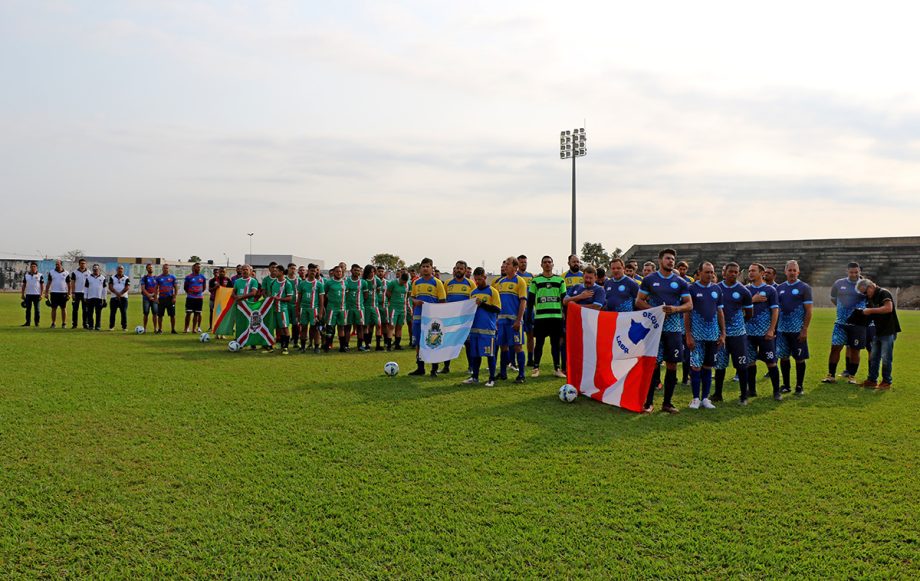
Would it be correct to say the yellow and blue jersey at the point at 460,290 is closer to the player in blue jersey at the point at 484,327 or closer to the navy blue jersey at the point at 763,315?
the player in blue jersey at the point at 484,327

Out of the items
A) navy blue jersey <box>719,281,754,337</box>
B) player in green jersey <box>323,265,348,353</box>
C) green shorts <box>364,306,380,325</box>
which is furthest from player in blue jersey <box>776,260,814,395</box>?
player in green jersey <box>323,265,348,353</box>

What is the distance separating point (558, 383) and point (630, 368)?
2.20 m

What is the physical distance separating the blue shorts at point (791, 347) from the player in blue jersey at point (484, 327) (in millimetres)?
4384

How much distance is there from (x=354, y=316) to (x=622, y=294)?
628cm

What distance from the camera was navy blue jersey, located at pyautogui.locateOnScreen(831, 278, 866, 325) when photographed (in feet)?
35.0

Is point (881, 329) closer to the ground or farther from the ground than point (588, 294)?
closer to the ground

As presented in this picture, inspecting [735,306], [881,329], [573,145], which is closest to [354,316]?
[735,306]

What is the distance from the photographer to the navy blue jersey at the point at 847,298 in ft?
35.0

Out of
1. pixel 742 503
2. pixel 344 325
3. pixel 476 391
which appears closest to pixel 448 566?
pixel 742 503

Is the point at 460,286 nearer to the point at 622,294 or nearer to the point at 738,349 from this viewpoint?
the point at 622,294

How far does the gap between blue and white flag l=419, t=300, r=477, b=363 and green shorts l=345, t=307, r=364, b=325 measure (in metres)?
3.60

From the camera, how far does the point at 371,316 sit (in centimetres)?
1469

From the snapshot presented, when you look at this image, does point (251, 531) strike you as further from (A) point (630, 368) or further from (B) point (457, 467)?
(A) point (630, 368)

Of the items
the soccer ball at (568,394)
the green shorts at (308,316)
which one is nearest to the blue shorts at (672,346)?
the soccer ball at (568,394)
